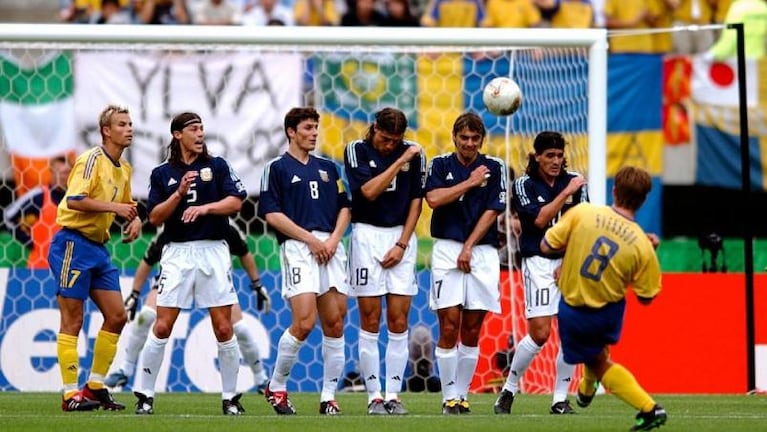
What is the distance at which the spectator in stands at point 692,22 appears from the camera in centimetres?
1927

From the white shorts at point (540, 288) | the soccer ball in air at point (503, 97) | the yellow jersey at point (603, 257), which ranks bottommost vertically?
the white shorts at point (540, 288)

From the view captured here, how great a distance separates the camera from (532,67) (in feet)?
48.3

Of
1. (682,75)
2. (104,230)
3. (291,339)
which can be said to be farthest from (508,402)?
(682,75)

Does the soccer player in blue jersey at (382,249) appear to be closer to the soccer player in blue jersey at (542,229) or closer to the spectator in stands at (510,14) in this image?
the soccer player in blue jersey at (542,229)

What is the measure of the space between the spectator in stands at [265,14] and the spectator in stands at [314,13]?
15cm

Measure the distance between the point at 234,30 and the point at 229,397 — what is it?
386 cm

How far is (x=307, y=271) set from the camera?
10.7m

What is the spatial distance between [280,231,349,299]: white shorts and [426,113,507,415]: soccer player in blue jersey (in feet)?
2.55

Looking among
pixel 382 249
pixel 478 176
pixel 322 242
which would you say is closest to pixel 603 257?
pixel 478 176

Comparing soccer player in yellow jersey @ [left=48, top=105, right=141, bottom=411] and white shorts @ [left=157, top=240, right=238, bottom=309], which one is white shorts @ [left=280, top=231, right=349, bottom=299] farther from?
soccer player in yellow jersey @ [left=48, top=105, right=141, bottom=411]

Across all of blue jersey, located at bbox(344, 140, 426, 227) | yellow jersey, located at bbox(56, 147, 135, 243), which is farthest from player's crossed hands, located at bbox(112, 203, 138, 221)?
blue jersey, located at bbox(344, 140, 426, 227)

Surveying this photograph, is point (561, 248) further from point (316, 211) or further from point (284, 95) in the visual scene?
point (284, 95)

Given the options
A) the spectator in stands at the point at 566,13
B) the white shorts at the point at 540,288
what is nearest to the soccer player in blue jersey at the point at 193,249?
Answer: the white shorts at the point at 540,288

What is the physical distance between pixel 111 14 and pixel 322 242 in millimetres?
8439
